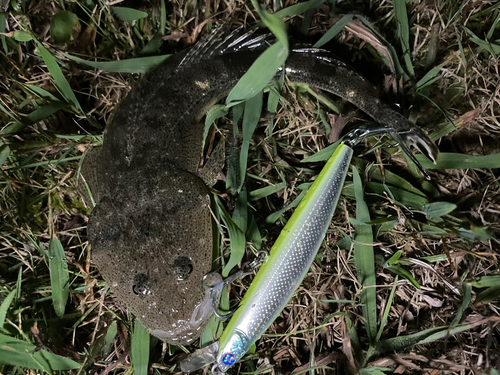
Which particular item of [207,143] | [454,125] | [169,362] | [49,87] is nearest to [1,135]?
[49,87]

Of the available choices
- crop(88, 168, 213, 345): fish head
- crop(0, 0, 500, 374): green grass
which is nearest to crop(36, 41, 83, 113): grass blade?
crop(0, 0, 500, 374): green grass

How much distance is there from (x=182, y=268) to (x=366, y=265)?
1.59 metres

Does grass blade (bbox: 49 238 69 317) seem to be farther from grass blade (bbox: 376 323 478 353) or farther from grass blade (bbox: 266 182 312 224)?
grass blade (bbox: 376 323 478 353)

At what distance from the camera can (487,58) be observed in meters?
3.40

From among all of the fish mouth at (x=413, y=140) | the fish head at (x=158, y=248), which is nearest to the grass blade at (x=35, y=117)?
the fish head at (x=158, y=248)

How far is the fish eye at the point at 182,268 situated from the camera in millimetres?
3137

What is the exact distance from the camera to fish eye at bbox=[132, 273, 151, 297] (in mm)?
3148

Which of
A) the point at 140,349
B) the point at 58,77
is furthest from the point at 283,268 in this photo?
the point at 58,77

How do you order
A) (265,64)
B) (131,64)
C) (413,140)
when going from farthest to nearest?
(131,64) < (413,140) < (265,64)

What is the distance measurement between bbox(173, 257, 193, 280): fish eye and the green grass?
38cm

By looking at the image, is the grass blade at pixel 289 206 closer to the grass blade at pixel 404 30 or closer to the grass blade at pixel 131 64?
the grass blade at pixel 404 30

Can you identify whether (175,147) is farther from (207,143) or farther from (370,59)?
(370,59)

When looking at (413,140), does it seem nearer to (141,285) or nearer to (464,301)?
(464,301)

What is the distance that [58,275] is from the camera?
3.49 m
